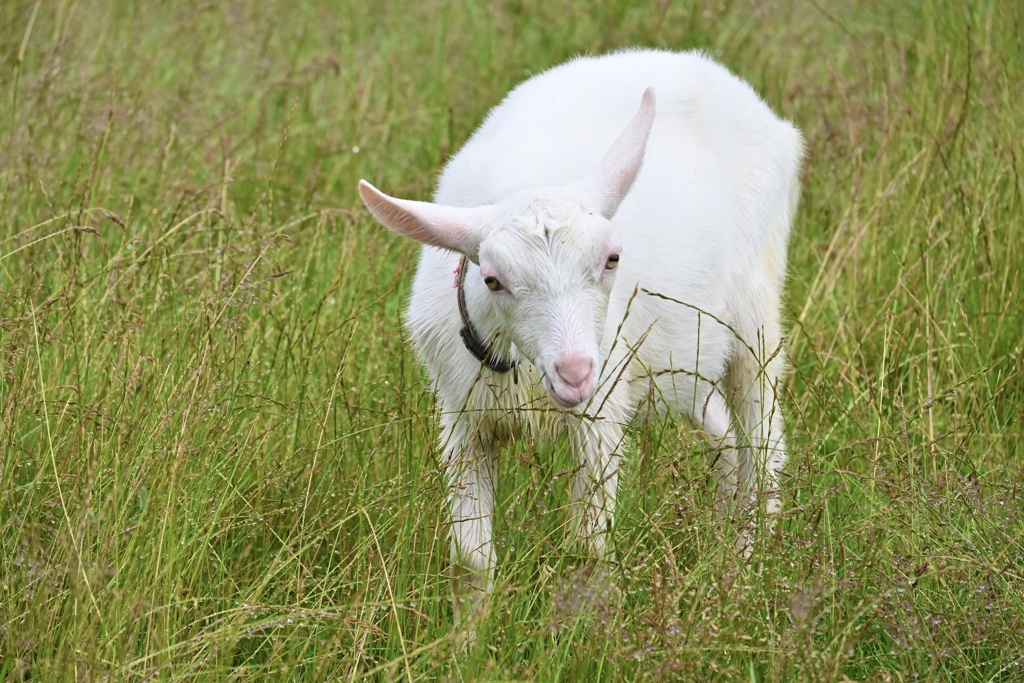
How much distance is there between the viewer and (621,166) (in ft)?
10.9

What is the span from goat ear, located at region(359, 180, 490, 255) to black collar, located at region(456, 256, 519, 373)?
0.17 m

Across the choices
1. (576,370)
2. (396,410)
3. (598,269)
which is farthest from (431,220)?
(396,410)

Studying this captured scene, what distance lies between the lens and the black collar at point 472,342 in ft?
11.1

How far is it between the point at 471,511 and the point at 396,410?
36cm

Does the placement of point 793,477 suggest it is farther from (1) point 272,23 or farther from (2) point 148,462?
(1) point 272,23

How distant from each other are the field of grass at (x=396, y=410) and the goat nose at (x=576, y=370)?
0.33 m

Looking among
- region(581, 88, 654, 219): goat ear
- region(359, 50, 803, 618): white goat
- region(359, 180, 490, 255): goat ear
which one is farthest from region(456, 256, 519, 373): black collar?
region(581, 88, 654, 219): goat ear

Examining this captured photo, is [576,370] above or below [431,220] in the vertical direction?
below

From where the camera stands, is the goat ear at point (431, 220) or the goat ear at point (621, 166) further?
the goat ear at point (621, 166)

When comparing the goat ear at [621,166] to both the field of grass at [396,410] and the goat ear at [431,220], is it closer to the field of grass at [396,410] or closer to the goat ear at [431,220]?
the goat ear at [431,220]

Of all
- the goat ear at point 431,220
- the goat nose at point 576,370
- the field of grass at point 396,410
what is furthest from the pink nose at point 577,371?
the goat ear at point 431,220

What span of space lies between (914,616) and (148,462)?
5.92 feet

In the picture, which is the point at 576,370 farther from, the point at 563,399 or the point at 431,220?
the point at 431,220

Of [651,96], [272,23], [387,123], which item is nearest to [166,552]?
[651,96]
